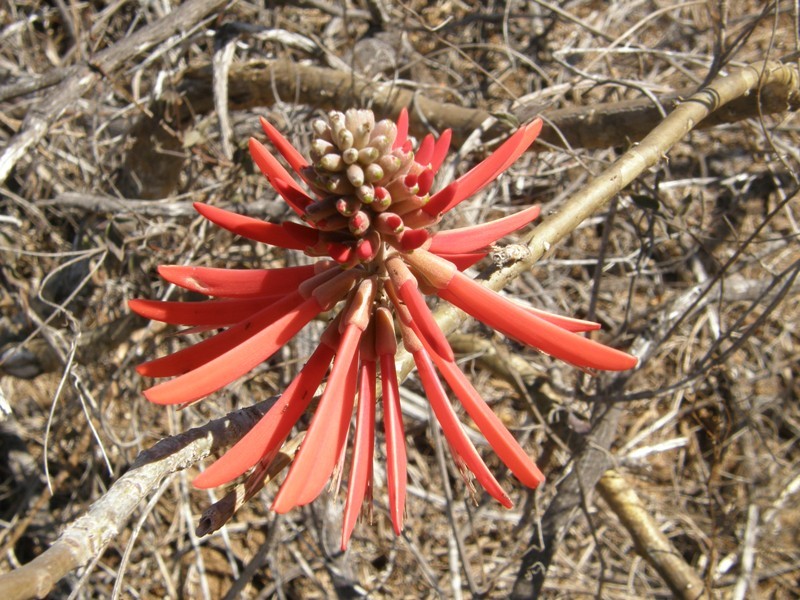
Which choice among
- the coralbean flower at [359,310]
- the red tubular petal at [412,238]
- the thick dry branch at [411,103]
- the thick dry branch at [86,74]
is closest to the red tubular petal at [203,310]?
the coralbean flower at [359,310]

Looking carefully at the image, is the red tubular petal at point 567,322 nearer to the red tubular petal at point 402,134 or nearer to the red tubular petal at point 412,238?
the red tubular petal at point 412,238

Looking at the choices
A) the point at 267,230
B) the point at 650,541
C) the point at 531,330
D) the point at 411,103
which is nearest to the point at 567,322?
the point at 531,330

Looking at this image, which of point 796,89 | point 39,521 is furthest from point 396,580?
point 796,89

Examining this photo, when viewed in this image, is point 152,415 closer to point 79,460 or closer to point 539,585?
point 79,460

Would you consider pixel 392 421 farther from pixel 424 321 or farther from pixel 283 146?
pixel 283 146

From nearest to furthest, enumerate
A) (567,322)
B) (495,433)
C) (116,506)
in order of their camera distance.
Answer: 1. (116,506)
2. (495,433)
3. (567,322)

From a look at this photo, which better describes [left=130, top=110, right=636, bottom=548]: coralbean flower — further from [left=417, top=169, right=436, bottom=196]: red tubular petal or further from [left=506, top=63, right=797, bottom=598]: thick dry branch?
[left=506, top=63, right=797, bottom=598]: thick dry branch
